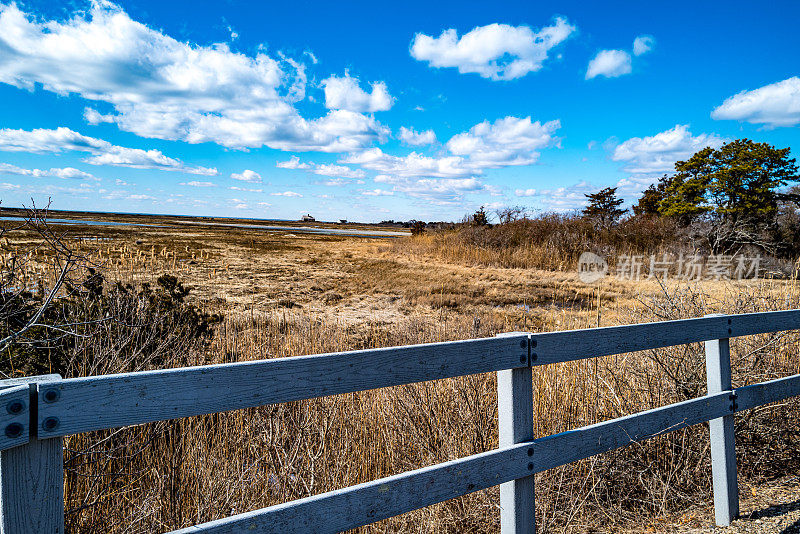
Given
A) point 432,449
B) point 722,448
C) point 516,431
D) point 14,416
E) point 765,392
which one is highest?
point 14,416

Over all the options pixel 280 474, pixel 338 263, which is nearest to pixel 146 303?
pixel 280 474

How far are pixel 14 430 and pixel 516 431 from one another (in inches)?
73.9

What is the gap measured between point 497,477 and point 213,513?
205cm

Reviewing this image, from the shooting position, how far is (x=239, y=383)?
1.68 meters

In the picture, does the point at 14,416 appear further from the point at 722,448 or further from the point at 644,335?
the point at 722,448

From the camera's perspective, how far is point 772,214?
2280 cm

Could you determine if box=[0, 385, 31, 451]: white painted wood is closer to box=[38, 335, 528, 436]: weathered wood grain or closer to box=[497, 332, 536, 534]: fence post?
box=[38, 335, 528, 436]: weathered wood grain

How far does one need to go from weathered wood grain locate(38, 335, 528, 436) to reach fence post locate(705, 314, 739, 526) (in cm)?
190

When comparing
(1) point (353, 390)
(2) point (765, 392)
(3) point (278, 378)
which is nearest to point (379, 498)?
(1) point (353, 390)

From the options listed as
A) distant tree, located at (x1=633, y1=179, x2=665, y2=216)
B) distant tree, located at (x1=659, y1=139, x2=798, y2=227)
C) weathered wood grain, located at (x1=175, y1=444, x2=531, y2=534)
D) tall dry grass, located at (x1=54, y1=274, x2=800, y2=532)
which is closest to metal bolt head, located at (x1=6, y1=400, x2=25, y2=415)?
weathered wood grain, located at (x1=175, y1=444, x2=531, y2=534)

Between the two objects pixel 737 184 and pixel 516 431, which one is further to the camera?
pixel 737 184

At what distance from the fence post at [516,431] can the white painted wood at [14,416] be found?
5.74ft

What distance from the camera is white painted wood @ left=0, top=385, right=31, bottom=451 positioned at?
1.31 meters

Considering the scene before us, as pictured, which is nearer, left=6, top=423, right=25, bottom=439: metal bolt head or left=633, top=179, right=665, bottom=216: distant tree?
left=6, top=423, right=25, bottom=439: metal bolt head
